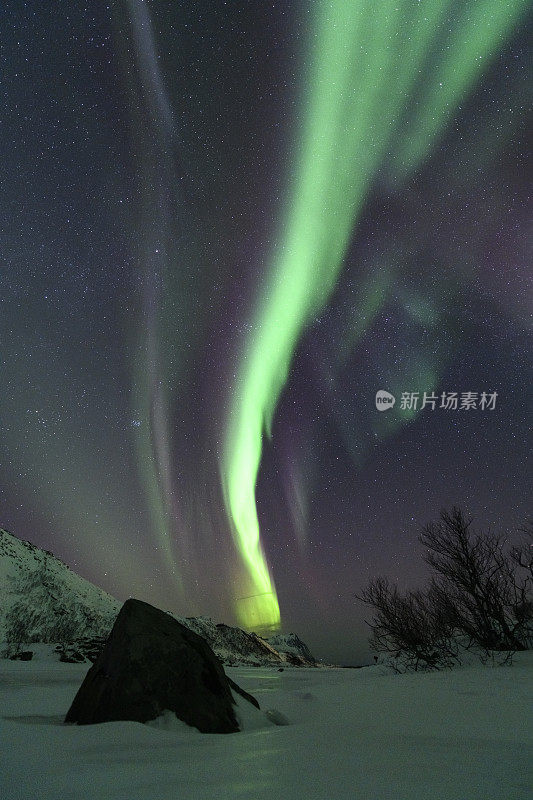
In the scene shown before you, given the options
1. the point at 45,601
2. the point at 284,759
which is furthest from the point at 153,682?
the point at 45,601

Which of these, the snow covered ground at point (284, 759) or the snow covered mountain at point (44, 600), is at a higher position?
the snow covered ground at point (284, 759)

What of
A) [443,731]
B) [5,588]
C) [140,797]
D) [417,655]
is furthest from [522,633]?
[5,588]

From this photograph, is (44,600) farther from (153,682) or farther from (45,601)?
(153,682)

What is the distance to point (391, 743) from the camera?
238 cm

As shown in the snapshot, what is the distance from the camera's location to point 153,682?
3375 millimetres

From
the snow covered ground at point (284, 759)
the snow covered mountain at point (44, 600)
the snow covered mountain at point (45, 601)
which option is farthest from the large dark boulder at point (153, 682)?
the snow covered mountain at point (44, 600)

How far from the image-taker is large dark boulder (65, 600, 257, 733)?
10.4 ft

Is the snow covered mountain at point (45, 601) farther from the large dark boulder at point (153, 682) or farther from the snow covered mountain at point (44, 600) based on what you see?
the large dark boulder at point (153, 682)

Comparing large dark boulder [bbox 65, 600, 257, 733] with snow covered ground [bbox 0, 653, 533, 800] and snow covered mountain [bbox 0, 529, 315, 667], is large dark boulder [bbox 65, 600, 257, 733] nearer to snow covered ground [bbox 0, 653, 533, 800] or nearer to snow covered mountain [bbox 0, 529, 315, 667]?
Result: snow covered ground [bbox 0, 653, 533, 800]

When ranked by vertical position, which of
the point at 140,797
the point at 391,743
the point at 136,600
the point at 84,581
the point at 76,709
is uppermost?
the point at 136,600

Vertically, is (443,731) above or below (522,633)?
above

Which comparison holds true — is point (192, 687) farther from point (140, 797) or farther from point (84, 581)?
point (84, 581)

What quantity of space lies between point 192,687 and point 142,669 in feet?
1.34

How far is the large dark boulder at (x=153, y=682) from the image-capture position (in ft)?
10.4
